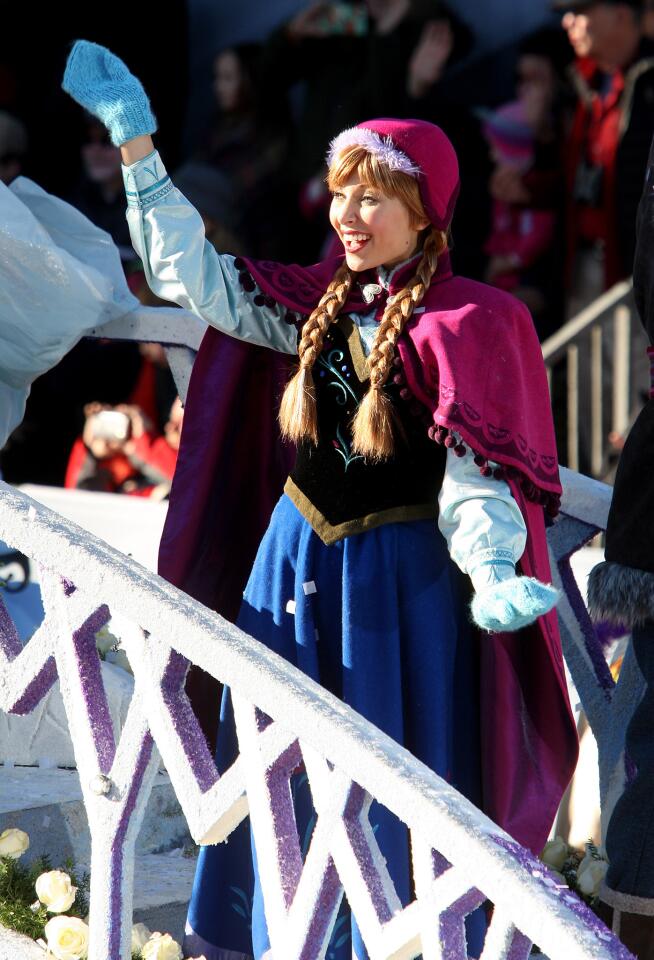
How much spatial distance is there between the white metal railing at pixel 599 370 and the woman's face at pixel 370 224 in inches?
Answer: 117

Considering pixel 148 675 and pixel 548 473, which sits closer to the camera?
pixel 148 675

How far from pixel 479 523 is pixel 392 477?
0.21 metres

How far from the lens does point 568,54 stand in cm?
547

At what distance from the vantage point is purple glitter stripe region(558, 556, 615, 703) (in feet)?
9.87

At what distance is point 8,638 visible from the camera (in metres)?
2.38

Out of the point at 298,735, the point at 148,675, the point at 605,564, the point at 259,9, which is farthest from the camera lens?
the point at 259,9

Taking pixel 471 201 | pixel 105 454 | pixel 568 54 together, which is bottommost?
pixel 105 454

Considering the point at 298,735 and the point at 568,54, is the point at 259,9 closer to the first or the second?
the point at 568,54

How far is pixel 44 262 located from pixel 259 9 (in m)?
4.43

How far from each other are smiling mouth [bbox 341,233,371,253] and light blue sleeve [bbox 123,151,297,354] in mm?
223

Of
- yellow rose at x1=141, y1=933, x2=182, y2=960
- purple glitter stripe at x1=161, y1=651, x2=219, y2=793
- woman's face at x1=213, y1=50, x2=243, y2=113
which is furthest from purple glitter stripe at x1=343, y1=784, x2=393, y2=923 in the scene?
woman's face at x1=213, y1=50, x2=243, y2=113

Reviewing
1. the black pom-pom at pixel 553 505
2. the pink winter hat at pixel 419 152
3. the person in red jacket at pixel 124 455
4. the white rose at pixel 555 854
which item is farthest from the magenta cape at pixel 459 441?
the person in red jacket at pixel 124 455

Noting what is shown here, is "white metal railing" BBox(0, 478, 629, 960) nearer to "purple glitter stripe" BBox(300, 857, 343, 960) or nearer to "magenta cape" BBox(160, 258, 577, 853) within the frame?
"purple glitter stripe" BBox(300, 857, 343, 960)

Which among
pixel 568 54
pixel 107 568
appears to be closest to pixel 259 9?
pixel 568 54
